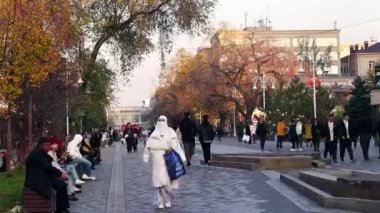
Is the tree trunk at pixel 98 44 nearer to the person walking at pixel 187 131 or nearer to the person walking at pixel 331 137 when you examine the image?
the person walking at pixel 187 131

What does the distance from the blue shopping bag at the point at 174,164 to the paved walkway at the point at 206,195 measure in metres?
0.66

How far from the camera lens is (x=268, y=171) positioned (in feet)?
70.6

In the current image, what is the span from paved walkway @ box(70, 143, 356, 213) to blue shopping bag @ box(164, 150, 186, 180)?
661 mm

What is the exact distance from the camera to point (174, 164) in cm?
1332

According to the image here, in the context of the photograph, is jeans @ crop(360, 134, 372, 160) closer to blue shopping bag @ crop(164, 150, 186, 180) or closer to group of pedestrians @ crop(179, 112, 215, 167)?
group of pedestrians @ crop(179, 112, 215, 167)

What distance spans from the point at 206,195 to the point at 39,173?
4.94 metres

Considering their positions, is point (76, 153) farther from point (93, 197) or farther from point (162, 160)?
point (162, 160)

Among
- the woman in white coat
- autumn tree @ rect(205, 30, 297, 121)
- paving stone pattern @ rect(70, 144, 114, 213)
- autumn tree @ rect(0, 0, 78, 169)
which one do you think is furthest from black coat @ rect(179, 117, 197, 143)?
autumn tree @ rect(205, 30, 297, 121)

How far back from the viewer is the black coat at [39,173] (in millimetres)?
11430

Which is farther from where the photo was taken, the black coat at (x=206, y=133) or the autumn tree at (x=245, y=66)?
the autumn tree at (x=245, y=66)

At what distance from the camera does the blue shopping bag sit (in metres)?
13.2

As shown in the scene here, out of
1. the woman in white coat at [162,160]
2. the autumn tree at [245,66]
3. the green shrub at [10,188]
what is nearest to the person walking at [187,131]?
the green shrub at [10,188]

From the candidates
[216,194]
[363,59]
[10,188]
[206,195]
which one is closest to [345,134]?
[216,194]

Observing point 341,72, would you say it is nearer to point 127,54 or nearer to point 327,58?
point 327,58
